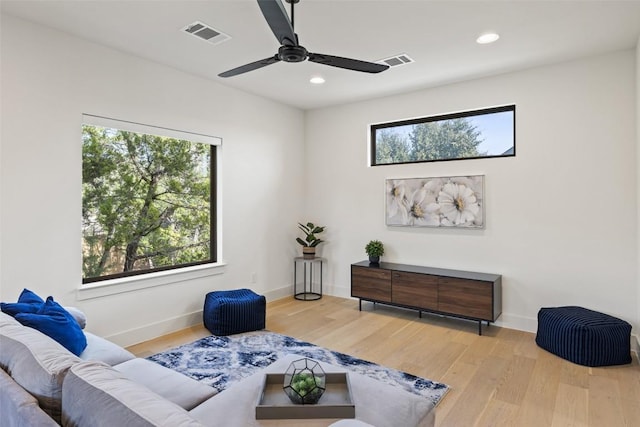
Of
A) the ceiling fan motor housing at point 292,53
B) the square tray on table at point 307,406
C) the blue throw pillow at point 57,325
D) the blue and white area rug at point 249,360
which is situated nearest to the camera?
the square tray on table at point 307,406

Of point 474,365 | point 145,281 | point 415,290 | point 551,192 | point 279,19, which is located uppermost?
point 279,19

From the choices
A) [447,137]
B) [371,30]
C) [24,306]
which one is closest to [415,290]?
[447,137]

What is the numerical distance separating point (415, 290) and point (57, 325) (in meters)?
3.36

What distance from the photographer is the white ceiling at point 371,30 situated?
2.69m

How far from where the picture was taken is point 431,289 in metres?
4.15

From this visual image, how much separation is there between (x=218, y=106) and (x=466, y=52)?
274cm

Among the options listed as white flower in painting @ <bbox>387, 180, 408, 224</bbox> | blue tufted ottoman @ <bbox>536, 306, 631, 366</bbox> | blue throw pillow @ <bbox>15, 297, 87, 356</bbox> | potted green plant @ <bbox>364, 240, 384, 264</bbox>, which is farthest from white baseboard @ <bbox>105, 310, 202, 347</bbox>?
blue tufted ottoman @ <bbox>536, 306, 631, 366</bbox>

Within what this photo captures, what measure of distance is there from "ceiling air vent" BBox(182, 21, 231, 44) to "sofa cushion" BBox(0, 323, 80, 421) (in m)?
2.46

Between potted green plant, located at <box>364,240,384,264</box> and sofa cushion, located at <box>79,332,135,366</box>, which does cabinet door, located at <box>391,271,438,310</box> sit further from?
sofa cushion, located at <box>79,332,135,366</box>

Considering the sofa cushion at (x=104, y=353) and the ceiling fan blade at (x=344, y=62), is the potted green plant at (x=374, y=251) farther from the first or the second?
the sofa cushion at (x=104, y=353)

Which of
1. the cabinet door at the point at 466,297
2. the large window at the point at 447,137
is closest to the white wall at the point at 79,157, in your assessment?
the large window at the point at 447,137

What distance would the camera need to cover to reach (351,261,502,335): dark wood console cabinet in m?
3.83

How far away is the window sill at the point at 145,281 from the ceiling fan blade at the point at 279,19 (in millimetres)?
2676

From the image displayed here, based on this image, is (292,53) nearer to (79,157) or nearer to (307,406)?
(307,406)
